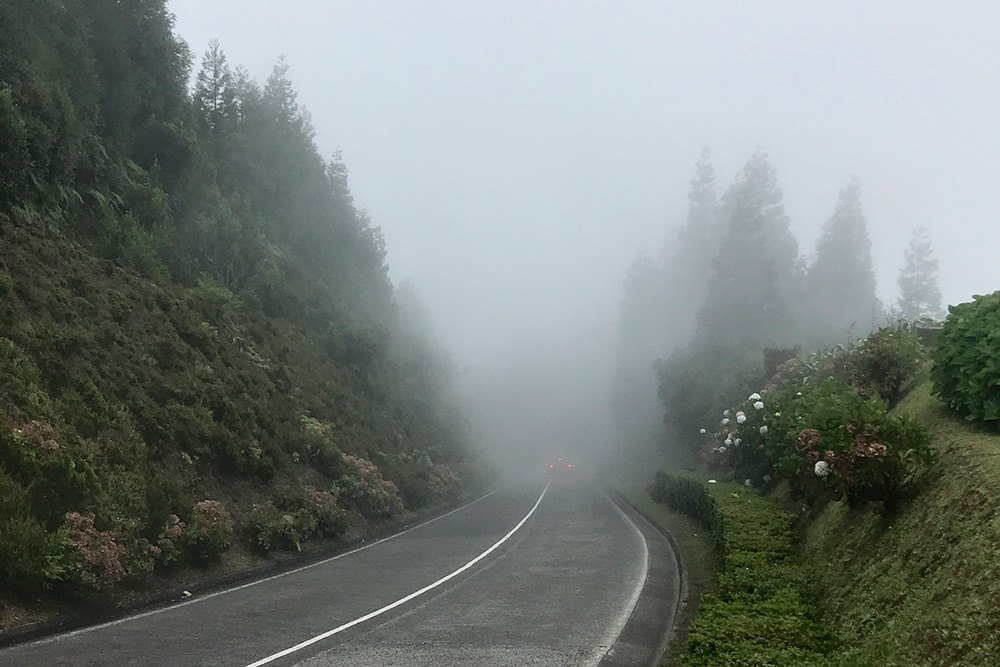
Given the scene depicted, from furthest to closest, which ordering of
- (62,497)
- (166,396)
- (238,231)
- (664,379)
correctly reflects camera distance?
(664,379) → (238,231) → (166,396) → (62,497)

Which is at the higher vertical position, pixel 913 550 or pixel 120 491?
pixel 120 491

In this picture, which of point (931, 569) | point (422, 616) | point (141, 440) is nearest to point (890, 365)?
point (931, 569)

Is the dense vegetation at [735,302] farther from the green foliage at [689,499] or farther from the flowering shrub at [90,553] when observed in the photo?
the flowering shrub at [90,553]

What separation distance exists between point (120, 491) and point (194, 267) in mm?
17410

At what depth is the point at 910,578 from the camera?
25.7ft

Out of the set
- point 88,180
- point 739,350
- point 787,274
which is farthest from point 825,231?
point 88,180

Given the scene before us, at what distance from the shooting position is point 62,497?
12648 mm

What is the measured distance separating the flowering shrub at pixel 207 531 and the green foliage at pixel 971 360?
13.2 metres

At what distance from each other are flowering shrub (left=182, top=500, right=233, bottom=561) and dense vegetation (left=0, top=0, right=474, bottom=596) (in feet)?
0.14

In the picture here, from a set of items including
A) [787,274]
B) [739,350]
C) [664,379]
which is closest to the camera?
[739,350]

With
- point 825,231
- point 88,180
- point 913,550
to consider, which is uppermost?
point 825,231

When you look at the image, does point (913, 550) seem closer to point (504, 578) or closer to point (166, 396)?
point (504, 578)

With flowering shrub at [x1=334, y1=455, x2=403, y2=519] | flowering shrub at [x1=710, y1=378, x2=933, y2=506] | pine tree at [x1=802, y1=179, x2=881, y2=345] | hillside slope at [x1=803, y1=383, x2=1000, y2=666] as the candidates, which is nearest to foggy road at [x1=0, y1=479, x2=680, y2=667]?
hillside slope at [x1=803, y1=383, x2=1000, y2=666]

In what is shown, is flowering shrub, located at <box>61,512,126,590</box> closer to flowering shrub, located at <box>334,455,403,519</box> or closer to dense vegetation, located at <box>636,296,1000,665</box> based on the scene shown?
dense vegetation, located at <box>636,296,1000,665</box>
